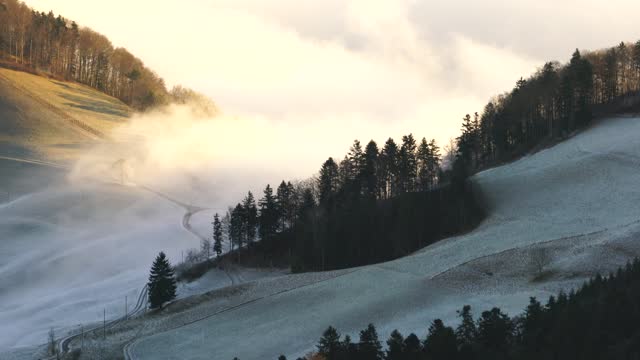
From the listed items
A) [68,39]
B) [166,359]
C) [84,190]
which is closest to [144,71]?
[68,39]

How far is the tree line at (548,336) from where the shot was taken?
33.2m

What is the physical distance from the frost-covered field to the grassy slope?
78281mm

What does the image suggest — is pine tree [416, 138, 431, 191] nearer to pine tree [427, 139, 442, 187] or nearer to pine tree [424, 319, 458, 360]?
pine tree [427, 139, 442, 187]

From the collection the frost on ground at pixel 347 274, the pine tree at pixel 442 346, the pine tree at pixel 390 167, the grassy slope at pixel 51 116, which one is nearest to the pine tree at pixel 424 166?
the pine tree at pixel 390 167

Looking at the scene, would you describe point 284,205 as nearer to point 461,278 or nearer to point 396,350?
point 461,278

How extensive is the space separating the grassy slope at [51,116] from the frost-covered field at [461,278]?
78.3 metres

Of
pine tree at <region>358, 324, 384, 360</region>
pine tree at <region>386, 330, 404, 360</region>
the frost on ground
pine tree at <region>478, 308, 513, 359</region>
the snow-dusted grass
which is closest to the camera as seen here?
pine tree at <region>478, 308, 513, 359</region>

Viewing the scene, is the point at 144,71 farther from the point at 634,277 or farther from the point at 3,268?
the point at 634,277

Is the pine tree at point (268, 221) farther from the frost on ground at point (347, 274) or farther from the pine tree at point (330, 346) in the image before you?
the pine tree at point (330, 346)

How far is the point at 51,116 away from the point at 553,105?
9639cm

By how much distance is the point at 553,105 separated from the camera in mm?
100812

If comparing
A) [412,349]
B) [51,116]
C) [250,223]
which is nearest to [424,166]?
[250,223]

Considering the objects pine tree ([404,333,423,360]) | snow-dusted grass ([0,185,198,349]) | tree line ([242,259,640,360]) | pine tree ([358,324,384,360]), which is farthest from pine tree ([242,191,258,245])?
pine tree ([404,333,423,360])

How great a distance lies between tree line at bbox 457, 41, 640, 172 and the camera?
9619cm
